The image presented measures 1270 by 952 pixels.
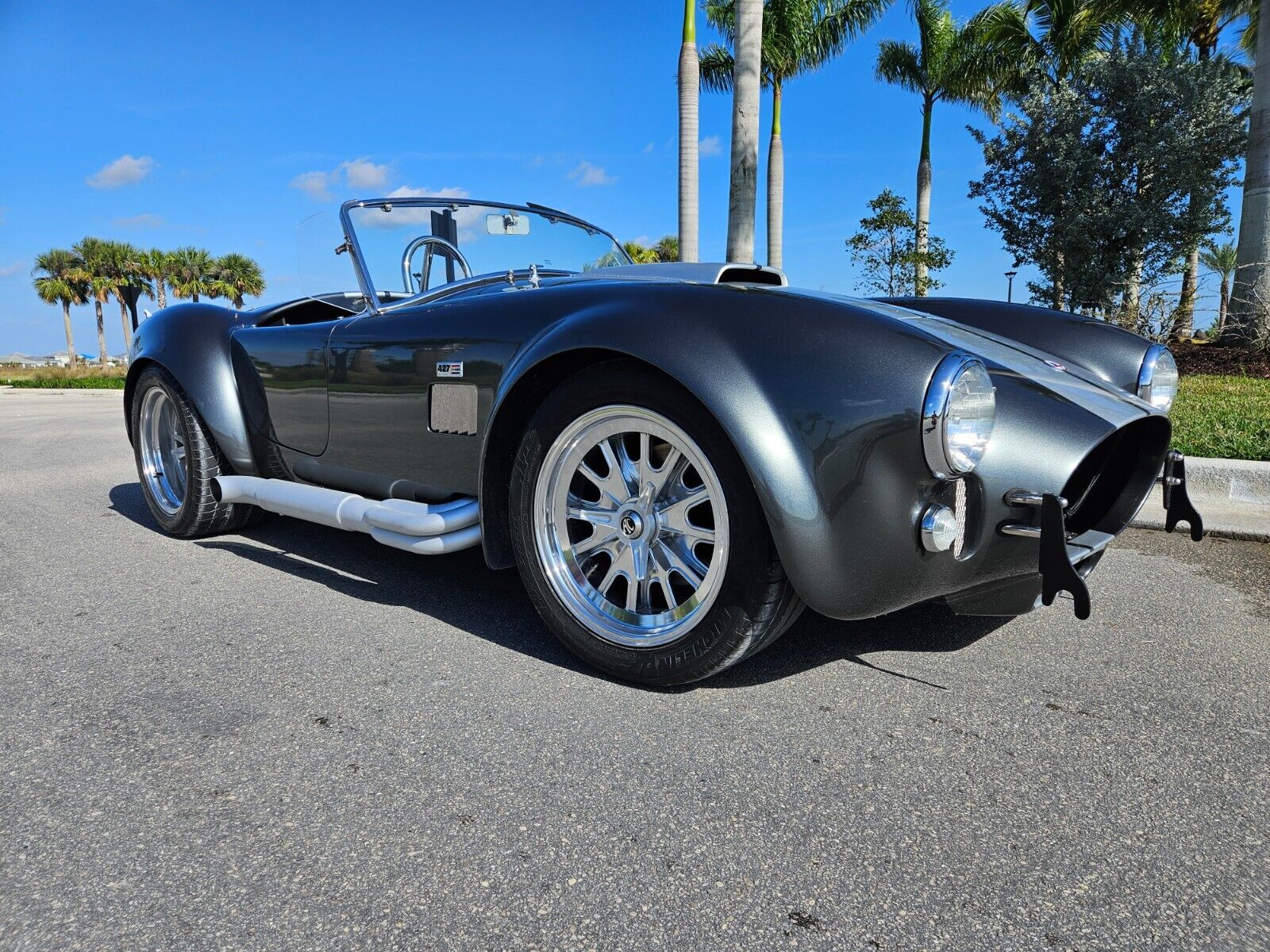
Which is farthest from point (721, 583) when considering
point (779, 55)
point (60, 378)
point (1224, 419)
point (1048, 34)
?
point (60, 378)

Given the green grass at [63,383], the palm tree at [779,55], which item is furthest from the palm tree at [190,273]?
the palm tree at [779,55]

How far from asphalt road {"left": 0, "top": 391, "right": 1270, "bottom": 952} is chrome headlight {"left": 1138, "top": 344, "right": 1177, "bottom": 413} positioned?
0.70 m

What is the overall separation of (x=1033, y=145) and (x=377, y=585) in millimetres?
15815

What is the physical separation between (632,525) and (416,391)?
2.81ft

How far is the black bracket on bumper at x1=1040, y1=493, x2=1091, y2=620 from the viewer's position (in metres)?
1.75

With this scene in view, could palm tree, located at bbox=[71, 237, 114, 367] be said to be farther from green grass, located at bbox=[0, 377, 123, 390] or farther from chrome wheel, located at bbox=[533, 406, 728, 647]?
chrome wheel, located at bbox=[533, 406, 728, 647]

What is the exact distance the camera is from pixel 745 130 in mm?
10422

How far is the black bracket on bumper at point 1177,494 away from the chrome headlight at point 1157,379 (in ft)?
1.31

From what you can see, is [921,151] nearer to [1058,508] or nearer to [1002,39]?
[1002,39]

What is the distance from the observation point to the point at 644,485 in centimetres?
219

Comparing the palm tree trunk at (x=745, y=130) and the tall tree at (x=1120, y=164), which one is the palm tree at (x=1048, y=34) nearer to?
the tall tree at (x=1120, y=164)

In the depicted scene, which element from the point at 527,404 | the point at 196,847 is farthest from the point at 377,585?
the point at 196,847

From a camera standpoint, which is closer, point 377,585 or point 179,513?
point 377,585

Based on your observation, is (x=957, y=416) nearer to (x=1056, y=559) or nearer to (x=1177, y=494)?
(x=1056, y=559)
